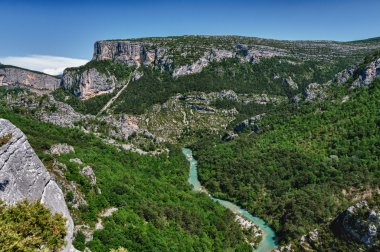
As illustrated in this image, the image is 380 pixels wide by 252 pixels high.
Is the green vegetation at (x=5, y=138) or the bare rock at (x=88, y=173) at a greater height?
the green vegetation at (x=5, y=138)

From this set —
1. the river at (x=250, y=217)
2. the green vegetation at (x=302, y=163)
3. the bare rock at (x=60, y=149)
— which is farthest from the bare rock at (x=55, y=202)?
the green vegetation at (x=302, y=163)

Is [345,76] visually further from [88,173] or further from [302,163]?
[88,173]

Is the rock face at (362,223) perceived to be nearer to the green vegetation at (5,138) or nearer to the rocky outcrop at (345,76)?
the green vegetation at (5,138)

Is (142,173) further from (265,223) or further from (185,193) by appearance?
(265,223)

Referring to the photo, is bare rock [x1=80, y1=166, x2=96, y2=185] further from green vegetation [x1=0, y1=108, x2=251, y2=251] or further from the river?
the river

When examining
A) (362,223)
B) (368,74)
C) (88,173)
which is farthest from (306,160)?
(88,173)

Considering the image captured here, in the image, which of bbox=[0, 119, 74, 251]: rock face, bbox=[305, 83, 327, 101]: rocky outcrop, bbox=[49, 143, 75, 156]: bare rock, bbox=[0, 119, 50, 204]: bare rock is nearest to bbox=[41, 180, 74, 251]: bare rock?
bbox=[0, 119, 74, 251]: rock face
